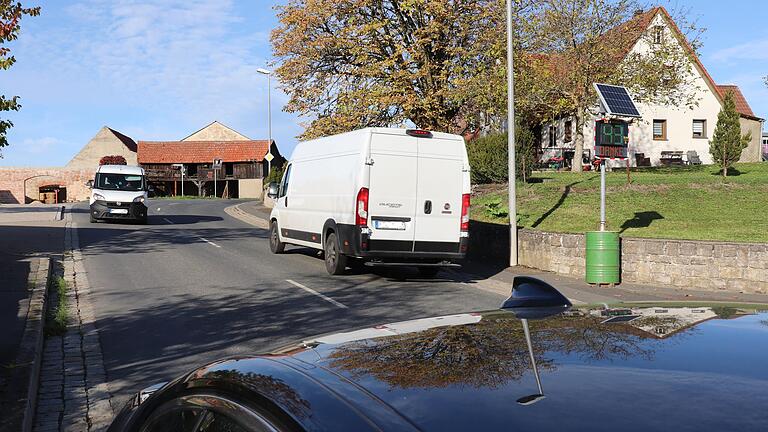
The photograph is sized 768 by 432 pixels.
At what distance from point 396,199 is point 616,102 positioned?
5580 mm

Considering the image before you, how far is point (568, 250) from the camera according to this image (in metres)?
15.0

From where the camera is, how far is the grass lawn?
56.9ft

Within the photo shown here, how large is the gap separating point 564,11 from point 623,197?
481 inches

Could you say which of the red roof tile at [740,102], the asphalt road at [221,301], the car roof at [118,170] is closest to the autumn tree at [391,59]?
the car roof at [118,170]

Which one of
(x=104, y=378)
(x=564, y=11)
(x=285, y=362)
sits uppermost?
(x=564, y=11)

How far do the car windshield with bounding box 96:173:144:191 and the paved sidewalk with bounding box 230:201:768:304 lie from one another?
54.0 feet

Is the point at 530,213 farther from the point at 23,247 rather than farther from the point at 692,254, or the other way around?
the point at 23,247

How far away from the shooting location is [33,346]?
7199 mm

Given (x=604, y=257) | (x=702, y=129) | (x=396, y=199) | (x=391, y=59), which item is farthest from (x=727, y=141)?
(x=702, y=129)

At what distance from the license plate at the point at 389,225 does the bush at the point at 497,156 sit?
1260cm

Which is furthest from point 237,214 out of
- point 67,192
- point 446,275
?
point 67,192

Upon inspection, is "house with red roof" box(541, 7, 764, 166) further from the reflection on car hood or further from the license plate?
the reflection on car hood

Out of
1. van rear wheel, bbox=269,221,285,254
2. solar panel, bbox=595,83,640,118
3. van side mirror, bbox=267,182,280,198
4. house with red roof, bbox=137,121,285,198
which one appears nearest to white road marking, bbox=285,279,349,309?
van rear wheel, bbox=269,221,285,254

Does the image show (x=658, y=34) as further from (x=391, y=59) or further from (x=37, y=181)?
(x=37, y=181)
